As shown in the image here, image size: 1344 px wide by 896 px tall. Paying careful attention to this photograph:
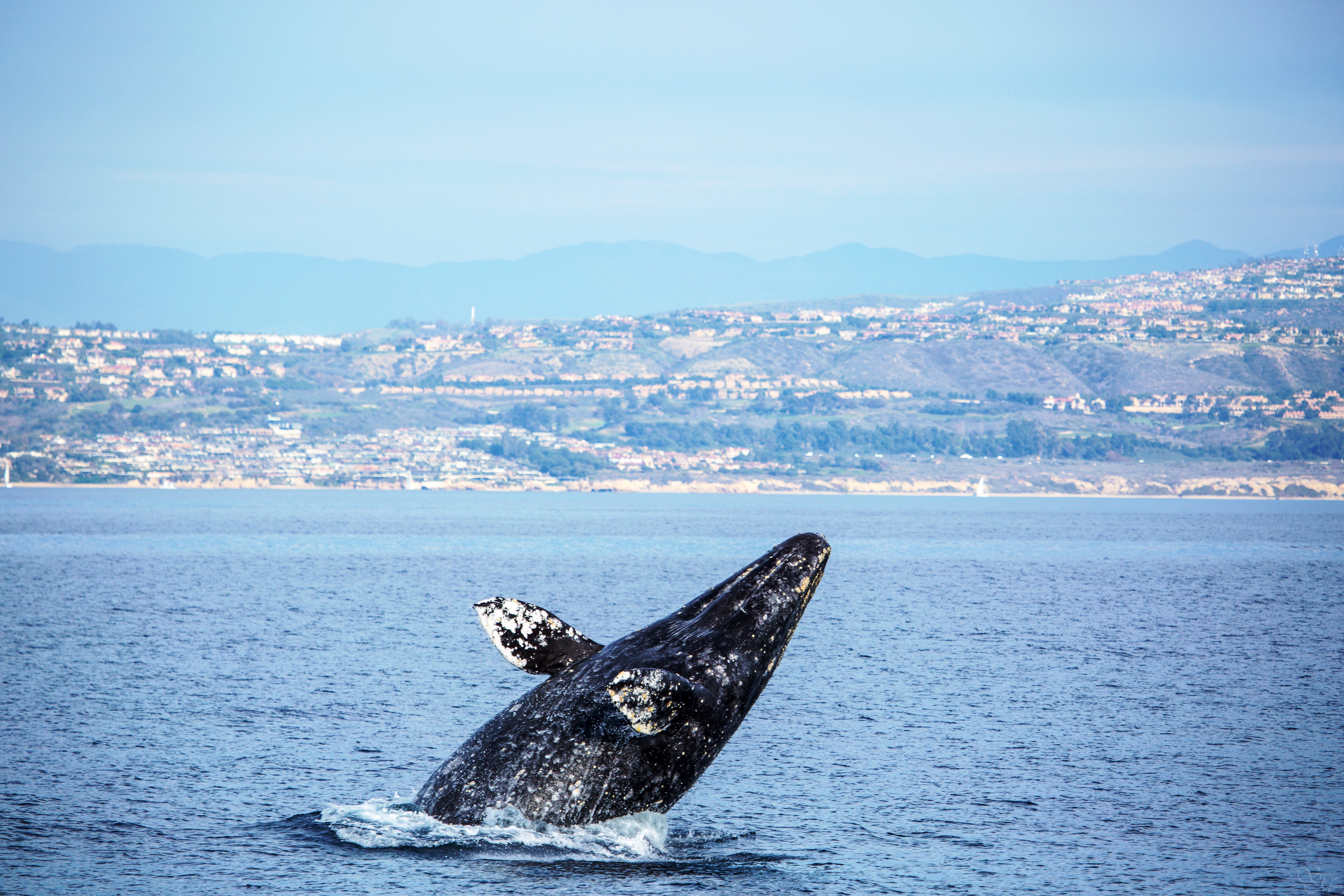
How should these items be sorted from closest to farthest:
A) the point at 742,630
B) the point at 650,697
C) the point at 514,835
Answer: the point at 650,697
the point at 742,630
the point at 514,835

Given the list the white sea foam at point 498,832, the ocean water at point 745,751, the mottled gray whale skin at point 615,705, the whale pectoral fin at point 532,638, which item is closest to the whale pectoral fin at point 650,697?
the mottled gray whale skin at point 615,705

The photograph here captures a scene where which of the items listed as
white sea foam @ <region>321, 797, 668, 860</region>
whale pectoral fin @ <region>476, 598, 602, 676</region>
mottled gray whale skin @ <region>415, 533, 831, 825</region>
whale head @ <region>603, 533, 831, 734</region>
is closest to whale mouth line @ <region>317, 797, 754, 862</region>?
white sea foam @ <region>321, 797, 668, 860</region>

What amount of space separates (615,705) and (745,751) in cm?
1711

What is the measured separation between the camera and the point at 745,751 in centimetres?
2969

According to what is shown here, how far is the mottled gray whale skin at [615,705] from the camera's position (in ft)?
44.2

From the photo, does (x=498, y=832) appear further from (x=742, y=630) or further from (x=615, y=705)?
(x=742, y=630)

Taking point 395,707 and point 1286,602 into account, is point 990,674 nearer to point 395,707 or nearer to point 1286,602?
point 395,707

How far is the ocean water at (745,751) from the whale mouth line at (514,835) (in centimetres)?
7

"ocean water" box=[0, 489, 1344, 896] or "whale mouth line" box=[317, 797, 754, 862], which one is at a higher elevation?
"whale mouth line" box=[317, 797, 754, 862]

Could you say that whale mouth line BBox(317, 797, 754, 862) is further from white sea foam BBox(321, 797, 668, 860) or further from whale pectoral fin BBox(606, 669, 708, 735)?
whale pectoral fin BBox(606, 669, 708, 735)

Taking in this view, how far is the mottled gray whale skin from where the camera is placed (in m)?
13.5

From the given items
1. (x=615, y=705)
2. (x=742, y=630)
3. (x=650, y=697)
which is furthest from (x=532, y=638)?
(x=650, y=697)

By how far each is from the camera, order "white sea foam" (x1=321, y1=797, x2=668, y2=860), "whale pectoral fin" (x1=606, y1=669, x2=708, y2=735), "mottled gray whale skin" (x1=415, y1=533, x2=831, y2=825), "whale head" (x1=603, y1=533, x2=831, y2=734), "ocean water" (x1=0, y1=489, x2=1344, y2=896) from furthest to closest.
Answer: "ocean water" (x1=0, y1=489, x2=1344, y2=896), "white sea foam" (x1=321, y1=797, x2=668, y2=860), "mottled gray whale skin" (x1=415, y1=533, x2=831, y2=825), "whale head" (x1=603, y1=533, x2=831, y2=734), "whale pectoral fin" (x1=606, y1=669, x2=708, y2=735)

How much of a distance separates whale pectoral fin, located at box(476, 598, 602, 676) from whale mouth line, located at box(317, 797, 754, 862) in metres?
1.60
